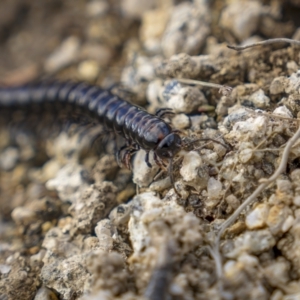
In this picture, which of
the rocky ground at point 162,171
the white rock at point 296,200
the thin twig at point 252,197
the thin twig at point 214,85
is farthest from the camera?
the thin twig at point 214,85

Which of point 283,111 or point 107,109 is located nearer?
point 283,111

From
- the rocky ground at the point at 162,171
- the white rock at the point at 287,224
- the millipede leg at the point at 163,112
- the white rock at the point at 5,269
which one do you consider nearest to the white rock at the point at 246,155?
the rocky ground at the point at 162,171

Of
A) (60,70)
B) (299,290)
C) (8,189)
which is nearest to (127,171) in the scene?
(8,189)

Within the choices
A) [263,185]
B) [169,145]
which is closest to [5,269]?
[169,145]

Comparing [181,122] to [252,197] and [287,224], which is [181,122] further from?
[287,224]

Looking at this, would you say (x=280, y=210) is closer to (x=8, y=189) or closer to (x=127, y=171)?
(x=127, y=171)

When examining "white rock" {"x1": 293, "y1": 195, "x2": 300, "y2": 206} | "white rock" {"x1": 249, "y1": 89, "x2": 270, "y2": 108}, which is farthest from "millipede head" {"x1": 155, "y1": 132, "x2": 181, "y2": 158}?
"white rock" {"x1": 293, "y1": 195, "x2": 300, "y2": 206}

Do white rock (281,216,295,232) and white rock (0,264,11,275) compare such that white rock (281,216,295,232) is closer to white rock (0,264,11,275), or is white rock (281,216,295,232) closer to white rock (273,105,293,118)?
white rock (273,105,293,118)

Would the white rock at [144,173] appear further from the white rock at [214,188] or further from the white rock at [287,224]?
the white rock at [287,224]
